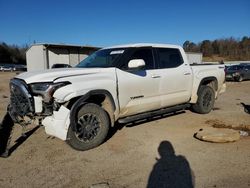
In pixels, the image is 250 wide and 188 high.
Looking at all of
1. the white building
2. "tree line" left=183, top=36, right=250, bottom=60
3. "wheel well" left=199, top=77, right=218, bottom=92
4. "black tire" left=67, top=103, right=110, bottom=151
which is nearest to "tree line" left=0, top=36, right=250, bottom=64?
"tree line" left=183, top=36, right=250, bottom=60

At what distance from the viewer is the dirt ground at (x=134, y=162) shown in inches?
164

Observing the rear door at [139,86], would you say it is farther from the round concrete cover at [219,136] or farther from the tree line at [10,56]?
A: the tree line at [10,56]

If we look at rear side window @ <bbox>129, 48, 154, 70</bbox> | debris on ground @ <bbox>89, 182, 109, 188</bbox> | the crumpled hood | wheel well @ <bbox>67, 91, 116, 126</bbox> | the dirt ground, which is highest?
rear side window @ <bbox>129, 48, 154, 70</bbox>

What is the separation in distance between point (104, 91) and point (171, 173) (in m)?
2.05

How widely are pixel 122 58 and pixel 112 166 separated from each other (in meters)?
2.41

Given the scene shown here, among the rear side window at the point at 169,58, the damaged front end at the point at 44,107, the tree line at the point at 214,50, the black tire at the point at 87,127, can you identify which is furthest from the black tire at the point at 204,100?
the tree line at the point at 214,50

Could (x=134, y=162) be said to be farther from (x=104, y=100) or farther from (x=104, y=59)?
(x=104, y=59)

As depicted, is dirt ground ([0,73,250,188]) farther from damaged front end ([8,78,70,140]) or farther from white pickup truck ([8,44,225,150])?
damaged front end ([8,78,70,140])

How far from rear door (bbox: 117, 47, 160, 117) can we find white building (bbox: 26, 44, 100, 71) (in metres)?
26.5

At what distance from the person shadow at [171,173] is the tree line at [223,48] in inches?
3647

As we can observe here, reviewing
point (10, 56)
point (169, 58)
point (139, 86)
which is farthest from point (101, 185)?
point (10, 56)

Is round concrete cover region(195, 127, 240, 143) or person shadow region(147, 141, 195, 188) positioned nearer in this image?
person shadow region(147, 141, 195, 188)

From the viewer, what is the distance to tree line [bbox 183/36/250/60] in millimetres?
95500

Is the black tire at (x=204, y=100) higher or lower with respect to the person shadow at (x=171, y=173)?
higher
